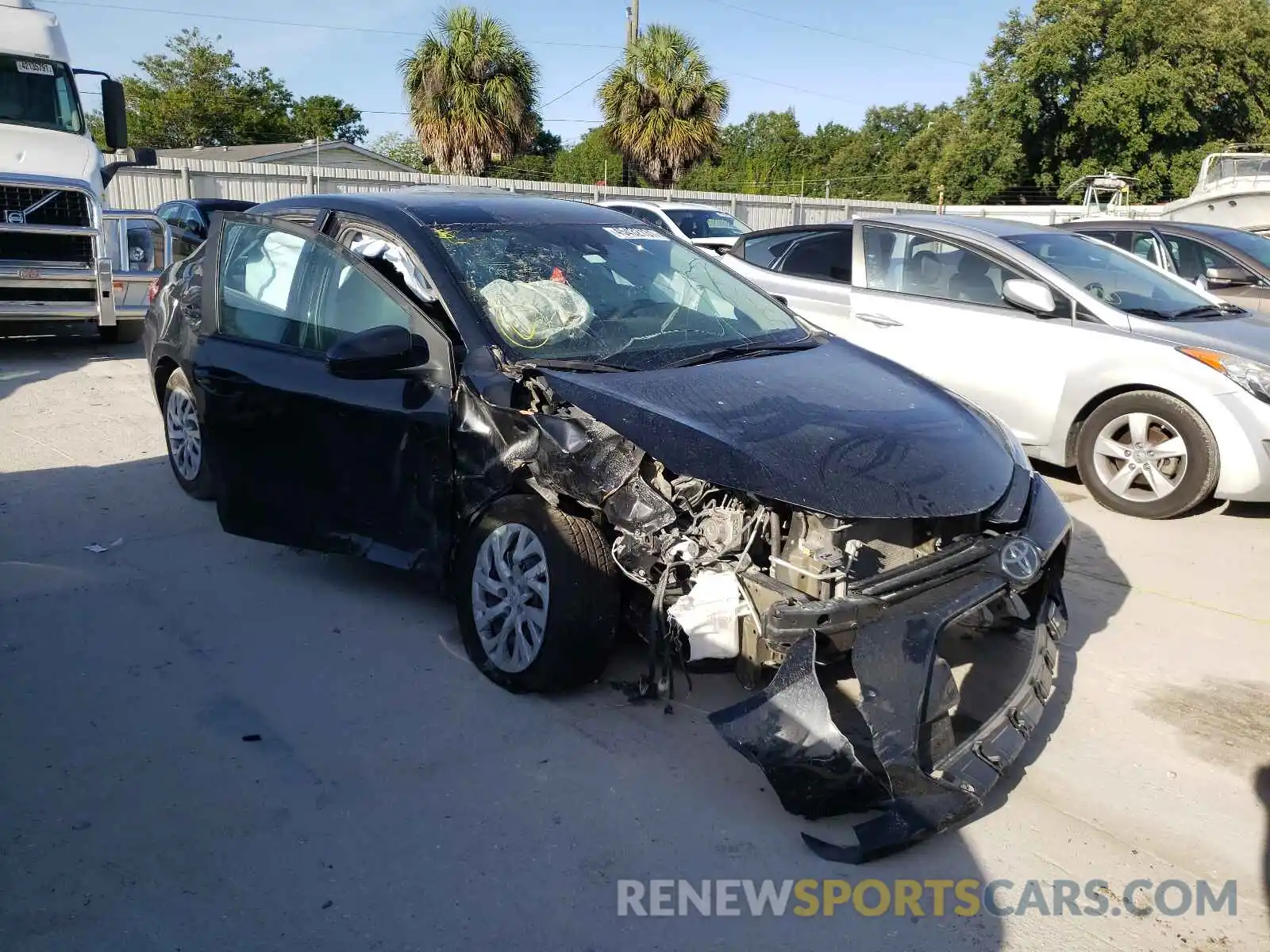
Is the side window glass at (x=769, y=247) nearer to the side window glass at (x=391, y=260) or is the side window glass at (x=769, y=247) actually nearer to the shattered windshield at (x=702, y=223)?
the side window glass at (x=391, y=260)

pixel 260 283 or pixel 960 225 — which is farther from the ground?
pixel 960 225

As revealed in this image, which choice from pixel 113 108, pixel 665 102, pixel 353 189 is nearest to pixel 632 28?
pixel 665 102

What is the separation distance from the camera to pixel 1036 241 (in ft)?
23.4

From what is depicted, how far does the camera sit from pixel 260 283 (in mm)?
5035

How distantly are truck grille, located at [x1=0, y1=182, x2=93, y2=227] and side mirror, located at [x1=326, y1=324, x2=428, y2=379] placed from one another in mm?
8626

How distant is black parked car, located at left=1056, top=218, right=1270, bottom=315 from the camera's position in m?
9.09

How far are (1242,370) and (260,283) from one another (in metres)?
5.30

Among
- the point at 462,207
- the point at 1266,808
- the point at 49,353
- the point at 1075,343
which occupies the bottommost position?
the point at 1266,808

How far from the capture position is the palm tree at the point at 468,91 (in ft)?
96.4

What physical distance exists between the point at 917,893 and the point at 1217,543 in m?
3.98

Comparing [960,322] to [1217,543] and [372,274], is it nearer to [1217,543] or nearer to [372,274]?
[1217,543]

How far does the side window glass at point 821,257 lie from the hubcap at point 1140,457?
223 cm

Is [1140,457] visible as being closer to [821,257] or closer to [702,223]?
[821,257]

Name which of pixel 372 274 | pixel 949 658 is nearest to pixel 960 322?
pixel 949 658
